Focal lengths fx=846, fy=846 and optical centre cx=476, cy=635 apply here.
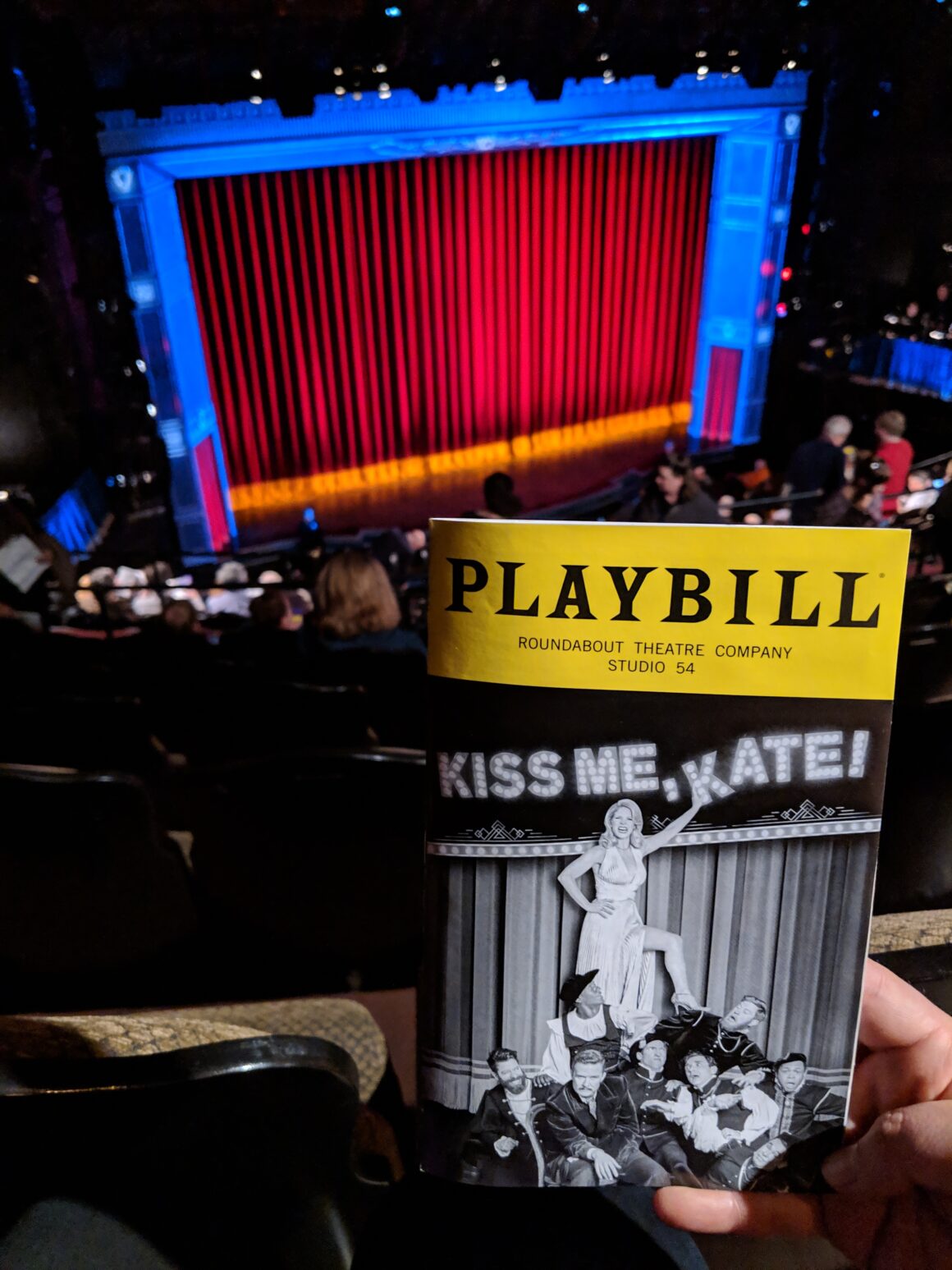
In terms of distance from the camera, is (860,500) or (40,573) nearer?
(40,573)

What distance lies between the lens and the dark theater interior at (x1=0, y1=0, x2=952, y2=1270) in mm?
988

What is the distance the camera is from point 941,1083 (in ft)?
3.05

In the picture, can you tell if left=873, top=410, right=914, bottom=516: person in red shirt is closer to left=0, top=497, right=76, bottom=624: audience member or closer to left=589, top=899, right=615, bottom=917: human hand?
left=0, top=497, right=76, bottom=624: audience member

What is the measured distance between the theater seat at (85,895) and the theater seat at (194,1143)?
96cm

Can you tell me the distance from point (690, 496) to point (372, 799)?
3.44 meters

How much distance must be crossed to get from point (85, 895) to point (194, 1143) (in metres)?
1.08

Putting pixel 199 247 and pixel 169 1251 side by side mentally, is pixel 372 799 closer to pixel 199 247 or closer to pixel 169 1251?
pixel 169 1251

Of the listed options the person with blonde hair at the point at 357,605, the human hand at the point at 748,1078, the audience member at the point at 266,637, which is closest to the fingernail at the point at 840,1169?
the human hand at the point at 748,1078

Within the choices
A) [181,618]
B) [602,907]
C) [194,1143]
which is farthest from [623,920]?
[181,618]

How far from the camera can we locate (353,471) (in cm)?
796

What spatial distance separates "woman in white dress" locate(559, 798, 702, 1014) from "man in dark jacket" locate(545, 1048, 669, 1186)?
0.26 ft

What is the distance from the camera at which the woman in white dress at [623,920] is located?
0.76m

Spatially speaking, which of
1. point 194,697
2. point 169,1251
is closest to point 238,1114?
point 169,1251

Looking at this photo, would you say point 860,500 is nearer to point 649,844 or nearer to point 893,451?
point 893,451
